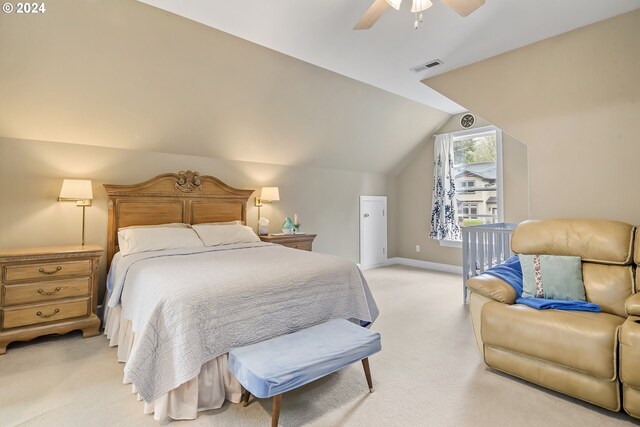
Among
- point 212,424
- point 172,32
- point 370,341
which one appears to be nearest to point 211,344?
point 212,424

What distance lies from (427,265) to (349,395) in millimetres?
4629

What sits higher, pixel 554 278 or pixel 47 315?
pixel 554 278

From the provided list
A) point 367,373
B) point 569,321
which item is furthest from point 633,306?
point 367,373

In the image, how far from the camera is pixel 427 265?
249 inches

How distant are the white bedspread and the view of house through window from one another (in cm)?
363

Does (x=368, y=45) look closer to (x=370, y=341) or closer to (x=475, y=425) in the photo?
(x=370, y=341)

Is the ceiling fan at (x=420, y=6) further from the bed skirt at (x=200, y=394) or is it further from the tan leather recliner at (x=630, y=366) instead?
the bed skirt at (x=200, y=394)

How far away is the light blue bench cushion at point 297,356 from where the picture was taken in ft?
5.44

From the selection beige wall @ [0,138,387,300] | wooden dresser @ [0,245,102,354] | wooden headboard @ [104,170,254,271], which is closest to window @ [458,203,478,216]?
beige wall @ [0,138,387,300]

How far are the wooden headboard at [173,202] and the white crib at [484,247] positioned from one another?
10.2 feet

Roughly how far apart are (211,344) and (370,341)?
3.24 ft

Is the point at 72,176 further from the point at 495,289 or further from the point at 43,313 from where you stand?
the point at 495,289

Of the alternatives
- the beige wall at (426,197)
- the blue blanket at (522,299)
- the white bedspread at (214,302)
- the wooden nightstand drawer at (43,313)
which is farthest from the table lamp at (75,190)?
the beige wall at (426,197)

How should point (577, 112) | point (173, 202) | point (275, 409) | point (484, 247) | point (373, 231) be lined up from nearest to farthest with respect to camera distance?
1. point (275, 409)
2. point (577, 112)
3. point (173, 202)
4. point (484, 247)
5. point (373, 231)
